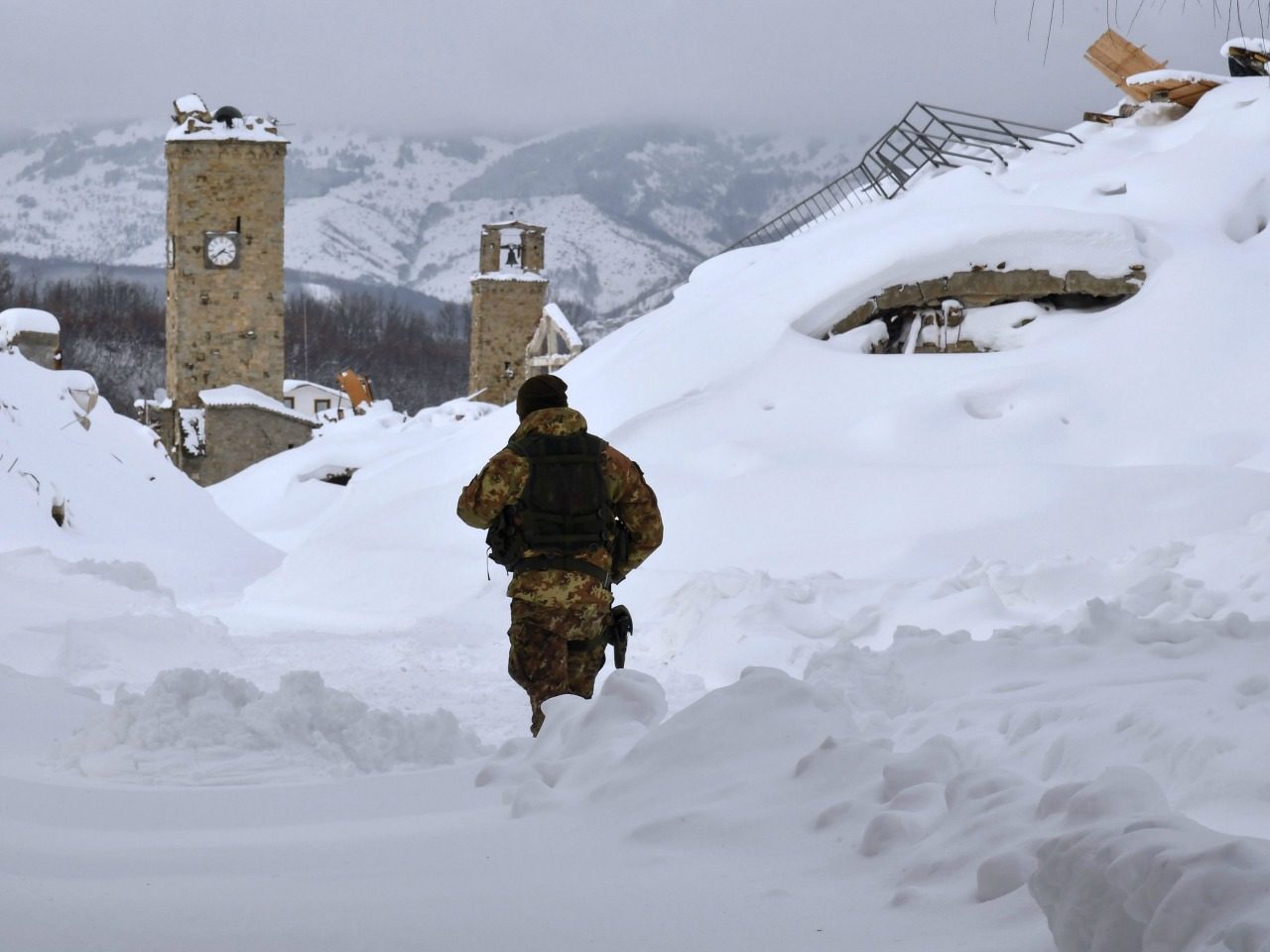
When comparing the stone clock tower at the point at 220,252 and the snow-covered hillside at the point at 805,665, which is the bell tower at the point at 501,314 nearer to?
the stone clock tower at the point at 220,252

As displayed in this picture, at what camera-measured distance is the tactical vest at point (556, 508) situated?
613 cm

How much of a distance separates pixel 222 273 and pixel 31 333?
73.9 feet

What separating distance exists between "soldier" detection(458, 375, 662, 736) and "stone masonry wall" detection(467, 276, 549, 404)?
44.0 metres

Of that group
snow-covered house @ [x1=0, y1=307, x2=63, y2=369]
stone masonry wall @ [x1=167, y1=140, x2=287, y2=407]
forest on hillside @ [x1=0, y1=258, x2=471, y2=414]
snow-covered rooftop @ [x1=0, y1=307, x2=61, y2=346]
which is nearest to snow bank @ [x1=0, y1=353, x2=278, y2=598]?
snow-covered house @ [x1=0, y1=307, x2=63, y2=369]

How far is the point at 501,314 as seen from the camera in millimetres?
50344

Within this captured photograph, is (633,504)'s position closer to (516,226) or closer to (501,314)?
(501,314)

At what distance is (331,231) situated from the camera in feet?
520

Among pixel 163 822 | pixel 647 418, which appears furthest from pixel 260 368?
pixel 163 822

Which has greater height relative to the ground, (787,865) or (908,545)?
(787,865)

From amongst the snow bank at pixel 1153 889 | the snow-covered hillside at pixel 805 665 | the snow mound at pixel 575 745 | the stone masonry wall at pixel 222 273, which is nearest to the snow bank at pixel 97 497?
the snow-covered hillside at pixel 805 665

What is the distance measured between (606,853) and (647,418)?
12334 millimetres

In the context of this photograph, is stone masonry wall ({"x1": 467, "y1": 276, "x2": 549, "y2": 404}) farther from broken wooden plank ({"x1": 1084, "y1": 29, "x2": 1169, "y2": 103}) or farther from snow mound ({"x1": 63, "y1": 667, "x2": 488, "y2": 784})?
snow mound ({"x1": 63, "y1": 667, "x2": 488, "y2": 784})

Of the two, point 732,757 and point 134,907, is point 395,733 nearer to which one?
point 732,757

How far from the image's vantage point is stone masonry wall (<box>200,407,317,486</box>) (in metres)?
42.8
